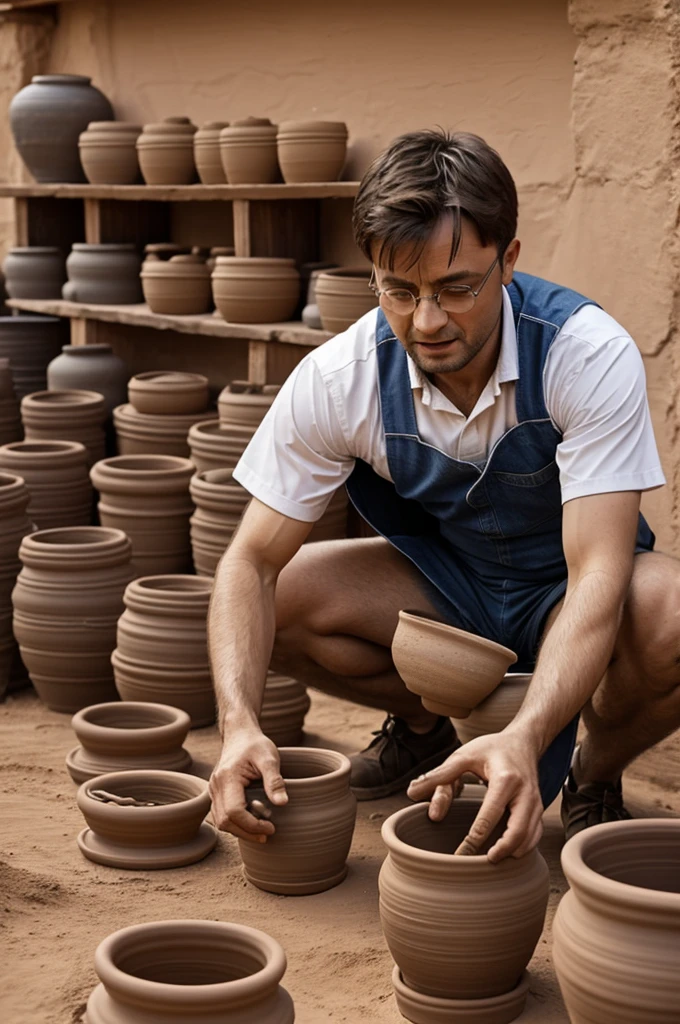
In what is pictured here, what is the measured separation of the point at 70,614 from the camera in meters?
4.64

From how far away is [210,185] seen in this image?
6.20 metres

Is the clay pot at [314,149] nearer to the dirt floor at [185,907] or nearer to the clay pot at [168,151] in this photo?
the clay pot at [168,151]

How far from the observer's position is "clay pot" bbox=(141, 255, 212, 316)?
641 centimetres

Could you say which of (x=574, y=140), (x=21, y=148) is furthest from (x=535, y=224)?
(x=21, y=148)

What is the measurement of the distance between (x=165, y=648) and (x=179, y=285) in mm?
2542

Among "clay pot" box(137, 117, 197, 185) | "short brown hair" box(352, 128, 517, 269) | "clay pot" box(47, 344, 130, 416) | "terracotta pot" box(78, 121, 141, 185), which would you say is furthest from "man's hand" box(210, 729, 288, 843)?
"terracotta pot" box(78, 121, 141, 185)

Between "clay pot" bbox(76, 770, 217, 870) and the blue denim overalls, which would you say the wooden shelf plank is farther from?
"clay pot" bbox(76, 770, 217, 870)

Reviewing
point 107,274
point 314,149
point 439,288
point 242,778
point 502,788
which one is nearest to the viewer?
point 502,788

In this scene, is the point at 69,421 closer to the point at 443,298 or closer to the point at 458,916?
the point at 443,298

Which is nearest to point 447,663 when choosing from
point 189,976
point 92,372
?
point 189,976

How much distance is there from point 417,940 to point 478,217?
156cm

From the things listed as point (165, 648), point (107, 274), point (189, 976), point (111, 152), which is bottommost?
point (165, 648)

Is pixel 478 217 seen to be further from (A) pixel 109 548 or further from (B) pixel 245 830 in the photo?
(A) pixel 109 548

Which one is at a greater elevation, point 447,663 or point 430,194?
point 430,194
